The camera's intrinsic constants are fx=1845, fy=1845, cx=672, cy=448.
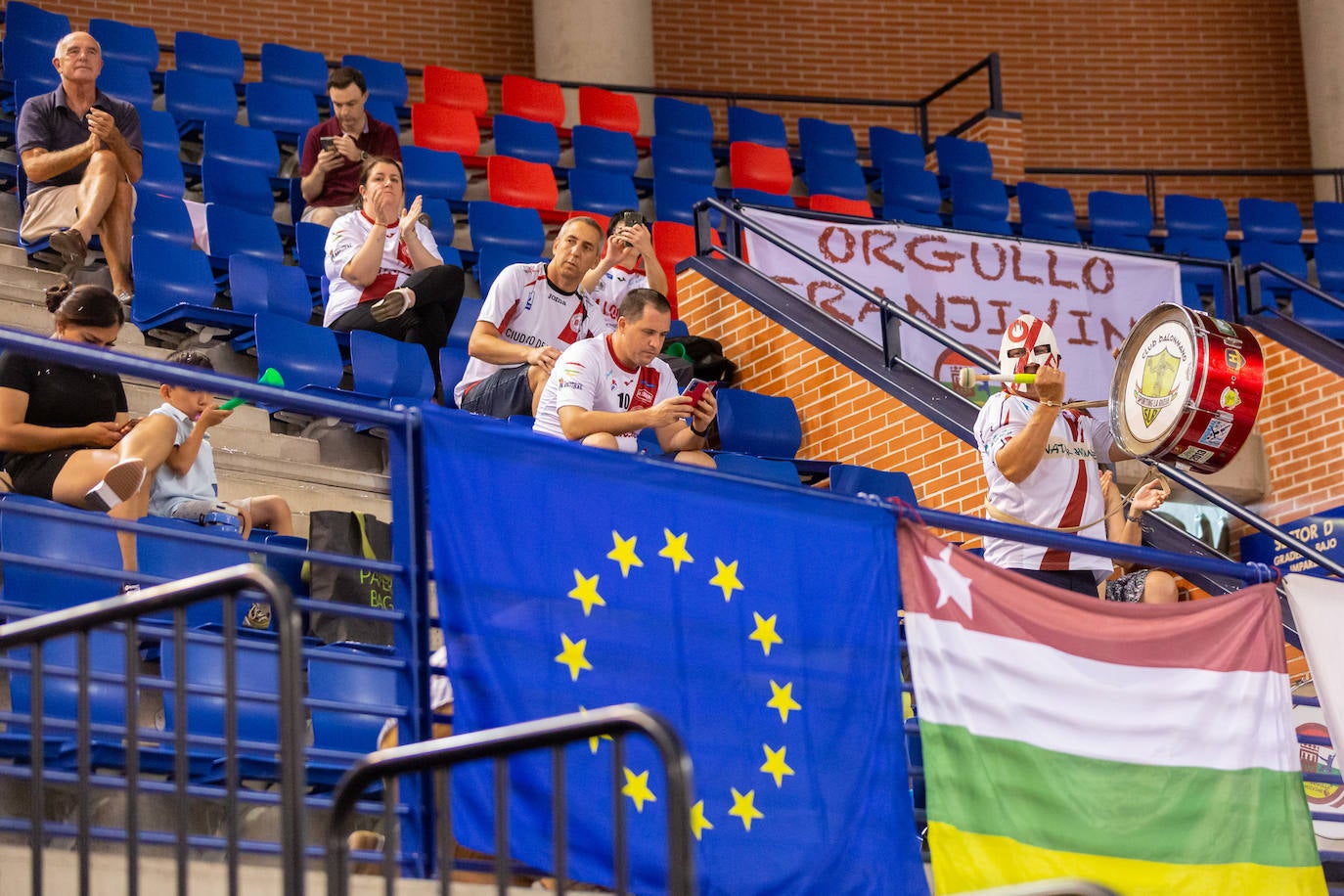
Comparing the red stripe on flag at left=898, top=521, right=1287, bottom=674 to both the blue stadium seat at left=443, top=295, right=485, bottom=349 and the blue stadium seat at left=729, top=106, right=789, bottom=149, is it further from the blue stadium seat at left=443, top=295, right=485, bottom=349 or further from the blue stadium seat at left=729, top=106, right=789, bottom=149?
the blue stadium seat at left=729, top=106, right=789, bottom=149

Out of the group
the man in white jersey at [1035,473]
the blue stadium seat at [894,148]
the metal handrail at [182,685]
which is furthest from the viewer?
the blue stadium seat at [894,148]

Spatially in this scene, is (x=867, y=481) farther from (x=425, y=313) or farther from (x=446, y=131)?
(x=446, y=131)

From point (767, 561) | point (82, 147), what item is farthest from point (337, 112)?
point (767, 561)

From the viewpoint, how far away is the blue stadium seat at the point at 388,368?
7.75 metres

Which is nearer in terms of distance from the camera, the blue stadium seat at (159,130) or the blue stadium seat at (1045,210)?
the blue stadium seat at (159,130)

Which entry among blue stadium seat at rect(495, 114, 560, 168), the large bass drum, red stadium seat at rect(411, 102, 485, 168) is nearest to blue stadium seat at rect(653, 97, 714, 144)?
blue stadium seat at rect(495, 114, 560, 168)

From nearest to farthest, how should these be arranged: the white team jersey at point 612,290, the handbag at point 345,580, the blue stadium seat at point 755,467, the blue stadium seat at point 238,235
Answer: the handbag at point 345,580 → the blue stadium seat at point 755,467 → the white team jersey at point 612,290 → the blue stadium seat at point 238,235

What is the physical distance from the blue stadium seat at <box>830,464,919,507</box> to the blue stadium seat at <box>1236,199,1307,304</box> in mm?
6382

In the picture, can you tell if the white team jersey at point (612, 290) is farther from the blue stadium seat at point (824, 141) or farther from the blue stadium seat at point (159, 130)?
the blue stadium seat at point (824, 141)

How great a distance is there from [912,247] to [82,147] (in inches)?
172

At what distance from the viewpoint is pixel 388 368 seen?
308 inches

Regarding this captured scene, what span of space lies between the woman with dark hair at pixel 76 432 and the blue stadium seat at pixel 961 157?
28.6ft

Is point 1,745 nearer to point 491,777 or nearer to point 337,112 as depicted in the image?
point 491,777

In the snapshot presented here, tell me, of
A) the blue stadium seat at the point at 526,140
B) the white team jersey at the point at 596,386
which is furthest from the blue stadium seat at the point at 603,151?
the white team jersey at the point at 596,386
